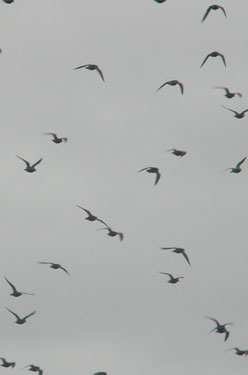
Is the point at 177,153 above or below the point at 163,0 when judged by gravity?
below

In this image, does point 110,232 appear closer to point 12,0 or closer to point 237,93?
point 237,93

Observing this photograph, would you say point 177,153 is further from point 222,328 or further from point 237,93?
point 222,328

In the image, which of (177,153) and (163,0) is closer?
(163,0)

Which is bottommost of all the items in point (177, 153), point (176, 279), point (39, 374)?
point (39, 374)

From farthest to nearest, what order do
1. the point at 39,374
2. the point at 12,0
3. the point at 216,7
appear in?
the point at 39,374 < the point at 216,7 < the point at 12,0

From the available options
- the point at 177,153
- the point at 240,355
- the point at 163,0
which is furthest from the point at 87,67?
the point at 240,355

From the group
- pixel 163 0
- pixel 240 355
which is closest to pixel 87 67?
pixel 163 0

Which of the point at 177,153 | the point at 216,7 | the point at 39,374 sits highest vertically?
the point at 216,7

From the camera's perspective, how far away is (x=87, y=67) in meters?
97.0

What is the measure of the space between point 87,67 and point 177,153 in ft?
26.7

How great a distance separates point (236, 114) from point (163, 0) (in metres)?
16.1

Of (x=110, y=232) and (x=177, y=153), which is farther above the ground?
(x=177, y=153)

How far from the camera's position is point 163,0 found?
8338cm

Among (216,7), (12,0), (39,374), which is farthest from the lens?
(39,374)
